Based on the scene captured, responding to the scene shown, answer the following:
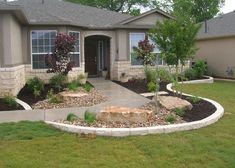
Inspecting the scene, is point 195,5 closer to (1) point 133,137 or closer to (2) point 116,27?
(2) point 116,27

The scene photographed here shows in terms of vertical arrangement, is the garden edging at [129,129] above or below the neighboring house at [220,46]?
below

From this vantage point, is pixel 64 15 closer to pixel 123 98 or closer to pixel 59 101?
pixel 123 98

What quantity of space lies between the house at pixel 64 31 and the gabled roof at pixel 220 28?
4379 millimetres

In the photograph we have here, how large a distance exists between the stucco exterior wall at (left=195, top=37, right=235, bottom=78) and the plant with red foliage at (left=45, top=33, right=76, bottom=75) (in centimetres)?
1066

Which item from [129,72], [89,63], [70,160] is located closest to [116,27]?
[129,72]

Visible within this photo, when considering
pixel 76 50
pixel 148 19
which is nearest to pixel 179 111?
pixel 76 50

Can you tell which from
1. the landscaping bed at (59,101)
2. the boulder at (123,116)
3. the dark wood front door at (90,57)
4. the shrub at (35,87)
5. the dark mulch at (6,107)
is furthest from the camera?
the dark wood front door at (90,57)

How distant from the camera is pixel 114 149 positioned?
680 centimetres

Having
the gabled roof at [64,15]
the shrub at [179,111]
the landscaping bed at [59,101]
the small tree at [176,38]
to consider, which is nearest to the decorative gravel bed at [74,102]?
the landscaping bed at [59,101]

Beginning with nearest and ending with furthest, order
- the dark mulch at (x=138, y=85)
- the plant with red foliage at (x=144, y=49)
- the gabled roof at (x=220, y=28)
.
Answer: the dark mulch at (x=138, y=85) < the plant with red foliage at (x=144, y=49) < the gabled roof at (x=220, y=28)

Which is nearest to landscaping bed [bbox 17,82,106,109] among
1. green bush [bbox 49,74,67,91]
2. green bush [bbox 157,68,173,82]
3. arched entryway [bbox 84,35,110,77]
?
green bush [bbox 49,74,67,91]

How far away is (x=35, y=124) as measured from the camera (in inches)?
340

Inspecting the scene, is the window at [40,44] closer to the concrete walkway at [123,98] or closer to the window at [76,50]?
the window at [76,50]

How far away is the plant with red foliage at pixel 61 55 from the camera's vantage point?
1533 cm
